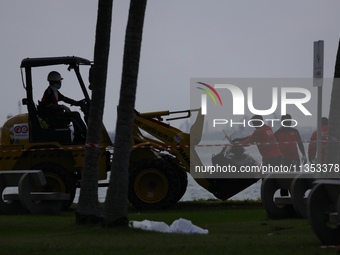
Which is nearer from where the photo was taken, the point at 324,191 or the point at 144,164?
the point at 324,191

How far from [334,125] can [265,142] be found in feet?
13.1

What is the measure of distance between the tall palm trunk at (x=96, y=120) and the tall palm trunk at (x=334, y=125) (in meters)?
3.86

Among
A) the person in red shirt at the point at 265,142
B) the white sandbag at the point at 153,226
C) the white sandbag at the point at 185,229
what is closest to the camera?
the white sandbag at the point at 185,229

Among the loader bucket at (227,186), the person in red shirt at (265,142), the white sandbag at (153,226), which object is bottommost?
the white sandbag at (153,226)

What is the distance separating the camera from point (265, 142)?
13633 mm

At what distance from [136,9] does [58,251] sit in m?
3.73

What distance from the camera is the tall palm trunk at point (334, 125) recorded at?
9.63m

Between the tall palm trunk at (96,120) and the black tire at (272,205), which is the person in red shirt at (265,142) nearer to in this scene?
the black tire at (272,205)

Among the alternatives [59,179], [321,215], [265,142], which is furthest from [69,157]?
[321,215]

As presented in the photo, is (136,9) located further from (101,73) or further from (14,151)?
(14,151)

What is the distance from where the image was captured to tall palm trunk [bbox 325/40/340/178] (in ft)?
31.6

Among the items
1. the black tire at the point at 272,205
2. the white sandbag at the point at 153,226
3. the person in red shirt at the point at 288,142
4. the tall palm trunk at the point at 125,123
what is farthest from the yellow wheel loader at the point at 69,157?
the tall palm trunk at the point at 125,123

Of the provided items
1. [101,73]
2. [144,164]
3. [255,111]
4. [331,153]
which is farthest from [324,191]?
[255,111]

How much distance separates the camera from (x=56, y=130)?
12.8 meters
